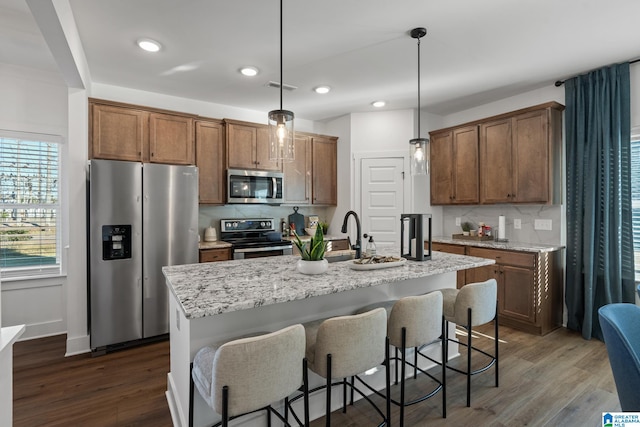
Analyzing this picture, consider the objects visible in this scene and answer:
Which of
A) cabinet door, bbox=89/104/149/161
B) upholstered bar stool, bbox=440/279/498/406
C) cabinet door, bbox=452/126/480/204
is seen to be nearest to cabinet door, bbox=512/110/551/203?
cabinet door, bbox=452/126/480/204

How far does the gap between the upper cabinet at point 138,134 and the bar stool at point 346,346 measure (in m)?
2.91

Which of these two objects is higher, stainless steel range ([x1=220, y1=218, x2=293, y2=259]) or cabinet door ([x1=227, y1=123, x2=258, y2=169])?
cabinet door ([x1=227, y1=123, x2=258, y2=169])

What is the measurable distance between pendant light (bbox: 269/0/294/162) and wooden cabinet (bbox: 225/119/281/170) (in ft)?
6.82

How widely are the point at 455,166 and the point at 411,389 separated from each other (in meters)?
3.06

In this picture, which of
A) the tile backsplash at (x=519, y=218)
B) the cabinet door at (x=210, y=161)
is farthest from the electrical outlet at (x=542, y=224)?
the cabinet door at (x=210, y=161)

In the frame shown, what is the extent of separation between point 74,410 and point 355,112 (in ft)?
14.3

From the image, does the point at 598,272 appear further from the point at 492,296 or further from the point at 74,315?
the point at 74,315

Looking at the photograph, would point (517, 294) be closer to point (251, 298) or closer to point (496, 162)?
point (496, 162)

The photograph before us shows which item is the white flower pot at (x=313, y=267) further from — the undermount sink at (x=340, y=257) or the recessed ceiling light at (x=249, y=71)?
the recessed ceiling light at (x=249, y=71)

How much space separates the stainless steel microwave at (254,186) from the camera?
159 inches

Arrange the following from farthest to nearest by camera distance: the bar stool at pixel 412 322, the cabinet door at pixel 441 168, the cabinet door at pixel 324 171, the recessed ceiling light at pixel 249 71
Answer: the cabinet door at pixel 324 171 → the cabinet door at pixel 441 168 → the recessed ceiling light at pixel 249 71 → the bar stool at pixel 412 322

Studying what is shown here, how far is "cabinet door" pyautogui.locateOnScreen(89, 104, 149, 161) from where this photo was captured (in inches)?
127

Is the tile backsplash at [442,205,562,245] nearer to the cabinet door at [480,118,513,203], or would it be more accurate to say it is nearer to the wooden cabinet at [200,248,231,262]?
the cabinet door at [480,118,513,203]

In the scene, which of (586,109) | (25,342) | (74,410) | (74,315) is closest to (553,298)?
(586,109)
